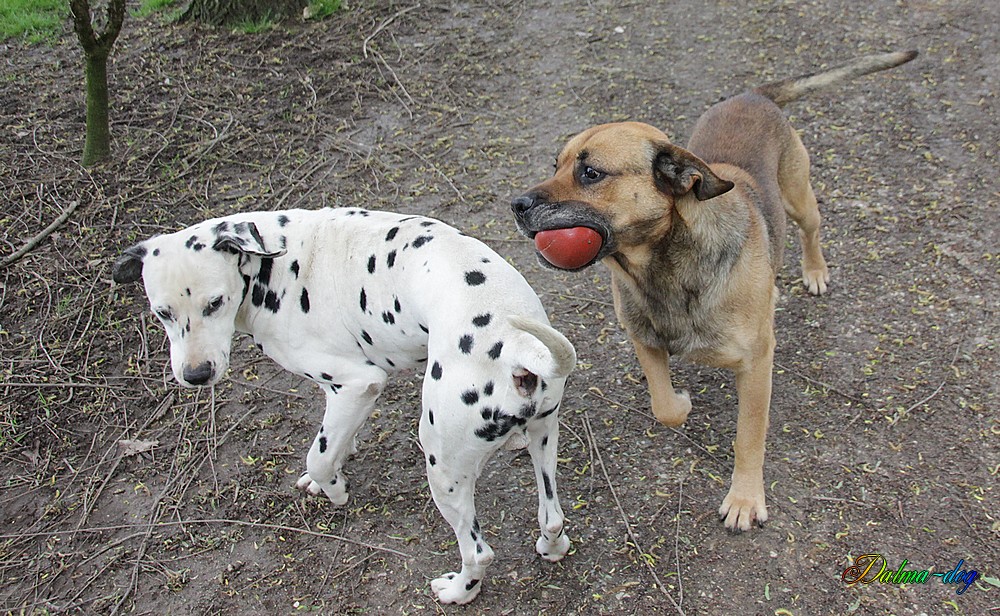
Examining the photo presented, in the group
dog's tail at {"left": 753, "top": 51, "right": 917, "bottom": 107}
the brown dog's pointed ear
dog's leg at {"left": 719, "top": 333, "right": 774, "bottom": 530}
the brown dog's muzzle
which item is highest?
the brown dog's pointed ear

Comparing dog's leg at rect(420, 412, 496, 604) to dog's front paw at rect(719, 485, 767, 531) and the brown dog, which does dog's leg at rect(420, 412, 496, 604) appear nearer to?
the brown dog

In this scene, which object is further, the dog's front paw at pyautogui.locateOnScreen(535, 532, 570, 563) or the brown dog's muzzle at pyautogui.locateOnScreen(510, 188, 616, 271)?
the dog's front paw at pyautogui.locateOnScreen(535, 532, 570, 563)

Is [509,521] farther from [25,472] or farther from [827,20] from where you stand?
[827,20]

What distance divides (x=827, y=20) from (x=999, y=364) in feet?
16.5

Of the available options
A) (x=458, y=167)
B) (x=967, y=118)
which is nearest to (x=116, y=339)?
(x=458, y=167)

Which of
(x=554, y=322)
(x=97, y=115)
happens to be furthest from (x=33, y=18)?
(x=554, y=322)

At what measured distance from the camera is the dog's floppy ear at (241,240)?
3.81 metres

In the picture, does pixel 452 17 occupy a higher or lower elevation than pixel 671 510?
higher

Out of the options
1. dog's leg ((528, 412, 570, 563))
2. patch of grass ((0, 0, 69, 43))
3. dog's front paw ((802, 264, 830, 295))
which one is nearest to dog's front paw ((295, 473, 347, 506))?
dog's leg ((528, 412, 570, 563))

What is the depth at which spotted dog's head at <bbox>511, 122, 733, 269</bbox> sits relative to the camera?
345 centimetres

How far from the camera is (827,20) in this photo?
8.40m

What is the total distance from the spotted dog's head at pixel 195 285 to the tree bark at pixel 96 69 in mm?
3297

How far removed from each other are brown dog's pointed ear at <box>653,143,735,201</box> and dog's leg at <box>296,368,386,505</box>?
66.0 inches

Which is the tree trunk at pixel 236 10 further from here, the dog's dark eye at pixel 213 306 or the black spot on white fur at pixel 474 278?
the black spot on white fur at pixel 474 278
